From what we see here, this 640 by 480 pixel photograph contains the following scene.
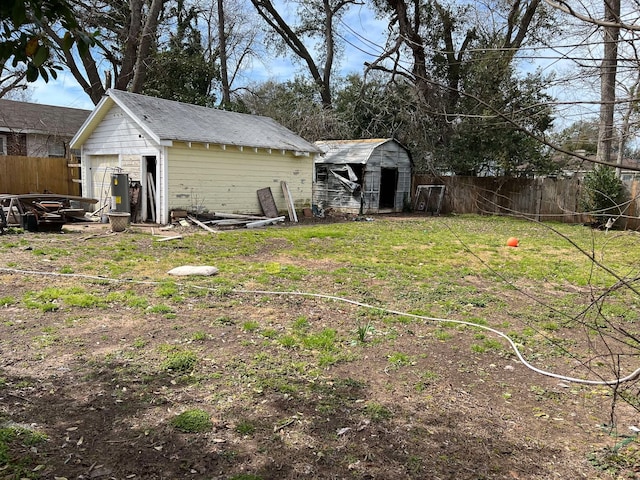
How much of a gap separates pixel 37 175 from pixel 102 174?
318 centimetres

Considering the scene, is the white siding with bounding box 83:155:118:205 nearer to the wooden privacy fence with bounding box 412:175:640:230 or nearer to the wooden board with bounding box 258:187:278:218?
the wooden board with bounding box 258:187:278:218

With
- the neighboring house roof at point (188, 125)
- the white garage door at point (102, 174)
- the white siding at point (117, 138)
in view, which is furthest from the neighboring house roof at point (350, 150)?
the white garage door at point (102, 174)

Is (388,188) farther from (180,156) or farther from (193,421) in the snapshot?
(193,421)

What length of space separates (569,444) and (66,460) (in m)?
2.87

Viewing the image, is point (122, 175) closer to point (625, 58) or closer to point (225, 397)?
point (225, 397)

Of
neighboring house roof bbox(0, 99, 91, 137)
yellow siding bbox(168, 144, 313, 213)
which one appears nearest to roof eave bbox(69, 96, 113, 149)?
yellow siding bbox(168, 144, 313, 213)

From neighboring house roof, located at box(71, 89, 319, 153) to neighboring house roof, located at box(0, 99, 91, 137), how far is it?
8726 mm

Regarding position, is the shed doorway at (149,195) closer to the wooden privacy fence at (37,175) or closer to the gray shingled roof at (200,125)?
the gray shingled roof at (200,125)

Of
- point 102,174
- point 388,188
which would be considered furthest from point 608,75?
point 388,188

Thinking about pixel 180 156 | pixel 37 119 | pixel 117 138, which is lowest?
pixel 180 156

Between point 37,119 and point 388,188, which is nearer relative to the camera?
point 388,188

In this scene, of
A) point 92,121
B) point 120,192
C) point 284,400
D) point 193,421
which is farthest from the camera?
point 92,121

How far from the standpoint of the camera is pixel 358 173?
1745cm

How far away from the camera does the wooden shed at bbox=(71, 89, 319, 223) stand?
40.3 feet
